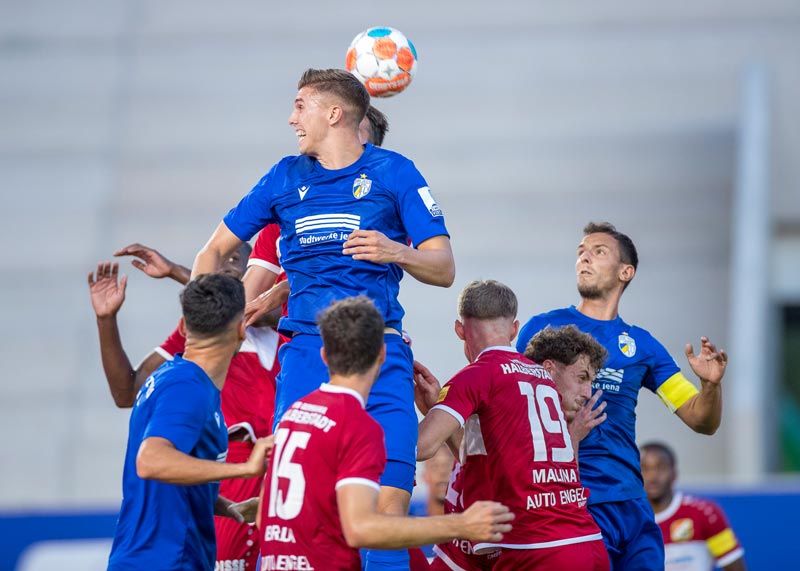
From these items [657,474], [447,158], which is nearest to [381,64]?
[657,474]

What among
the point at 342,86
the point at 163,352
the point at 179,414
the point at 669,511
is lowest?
the point at 669,511

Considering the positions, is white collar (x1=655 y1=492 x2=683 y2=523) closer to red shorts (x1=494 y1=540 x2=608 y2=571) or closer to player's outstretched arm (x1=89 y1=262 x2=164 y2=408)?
red shorts (x1=494 y1=540 x2=608 y2=571)

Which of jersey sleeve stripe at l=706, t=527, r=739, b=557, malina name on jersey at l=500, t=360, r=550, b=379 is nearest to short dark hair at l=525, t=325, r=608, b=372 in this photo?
malina name on jersey at l=500, t=360, r=550, b=379

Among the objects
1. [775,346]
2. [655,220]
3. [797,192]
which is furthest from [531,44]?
[775,346]

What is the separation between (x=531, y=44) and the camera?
57.5 feet

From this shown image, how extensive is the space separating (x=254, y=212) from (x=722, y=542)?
234 inches

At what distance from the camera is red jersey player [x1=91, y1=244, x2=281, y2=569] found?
587 centimetres

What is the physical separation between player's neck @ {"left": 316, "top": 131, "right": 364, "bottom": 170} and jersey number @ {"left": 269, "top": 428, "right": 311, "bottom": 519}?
4.92 feet

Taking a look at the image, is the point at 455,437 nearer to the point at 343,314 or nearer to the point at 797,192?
the point at 343,314

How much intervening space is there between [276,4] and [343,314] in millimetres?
14814

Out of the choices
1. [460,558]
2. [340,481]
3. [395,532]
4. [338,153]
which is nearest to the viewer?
[395,532]

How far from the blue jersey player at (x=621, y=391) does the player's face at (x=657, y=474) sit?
3166 mm

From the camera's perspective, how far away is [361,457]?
415 centimetres

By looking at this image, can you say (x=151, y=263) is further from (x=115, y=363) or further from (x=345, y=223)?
(x=345, y=223)
